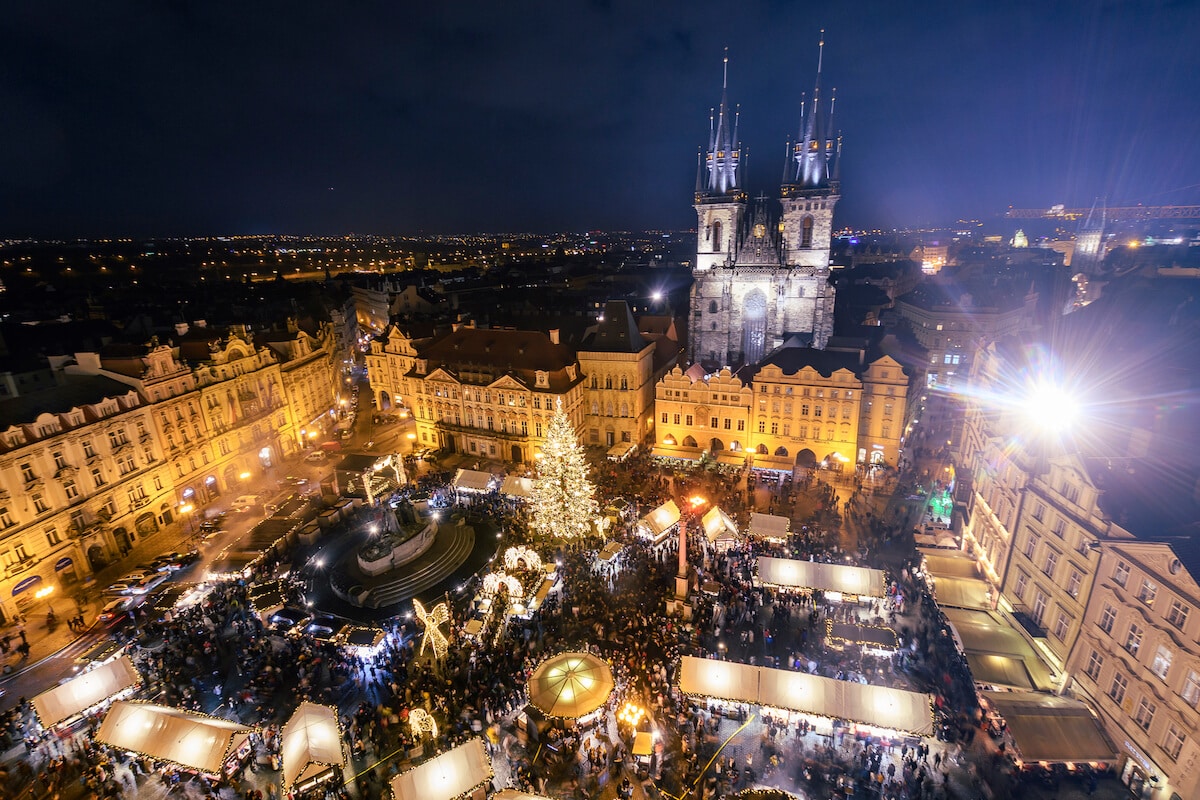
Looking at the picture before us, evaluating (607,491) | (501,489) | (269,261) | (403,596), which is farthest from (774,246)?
(269,261)

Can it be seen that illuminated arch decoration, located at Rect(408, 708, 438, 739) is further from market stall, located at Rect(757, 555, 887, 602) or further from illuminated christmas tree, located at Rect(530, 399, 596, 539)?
market stall, located at Rect(757, 555, 887, 602)

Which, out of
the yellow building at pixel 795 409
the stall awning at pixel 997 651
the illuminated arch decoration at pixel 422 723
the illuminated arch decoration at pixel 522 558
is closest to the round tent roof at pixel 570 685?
the illuminated arch decoration at pixel 422 723

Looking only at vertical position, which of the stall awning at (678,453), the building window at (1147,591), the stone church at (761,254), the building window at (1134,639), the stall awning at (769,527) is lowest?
the stall awning at (678,453)

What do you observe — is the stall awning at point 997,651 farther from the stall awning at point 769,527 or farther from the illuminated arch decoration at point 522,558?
the illuminated arch decoration at point 522,558

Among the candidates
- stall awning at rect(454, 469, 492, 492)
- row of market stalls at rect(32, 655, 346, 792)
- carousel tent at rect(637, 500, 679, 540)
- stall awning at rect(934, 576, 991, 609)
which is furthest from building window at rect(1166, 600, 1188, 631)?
stall awning at rect(454, 469, 492, 492)

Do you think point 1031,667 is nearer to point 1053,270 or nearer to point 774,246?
point 774,246

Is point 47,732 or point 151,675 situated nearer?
point 47,732

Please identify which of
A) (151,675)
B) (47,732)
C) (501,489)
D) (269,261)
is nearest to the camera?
(47,732)
